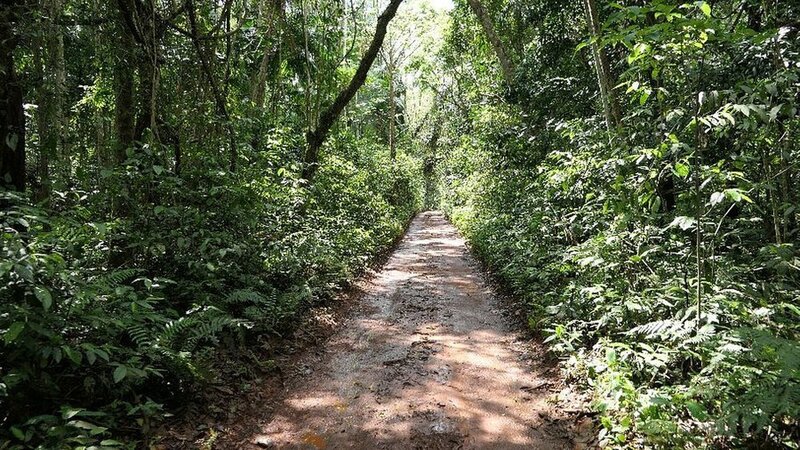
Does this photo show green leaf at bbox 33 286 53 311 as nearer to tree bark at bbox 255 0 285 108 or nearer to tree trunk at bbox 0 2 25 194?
tree trunk at bbox 0 2 25 194

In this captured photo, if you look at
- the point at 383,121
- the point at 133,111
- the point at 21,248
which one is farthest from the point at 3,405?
the point at 383,121

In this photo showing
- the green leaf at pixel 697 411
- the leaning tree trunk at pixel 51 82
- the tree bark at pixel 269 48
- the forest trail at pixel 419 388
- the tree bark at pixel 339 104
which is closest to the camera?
the green leaf at pixel 697 411

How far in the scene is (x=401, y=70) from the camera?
27672mm

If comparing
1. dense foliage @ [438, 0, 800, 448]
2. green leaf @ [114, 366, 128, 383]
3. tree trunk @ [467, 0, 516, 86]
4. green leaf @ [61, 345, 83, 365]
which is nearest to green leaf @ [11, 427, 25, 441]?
green leaf @ [61, 345, 83, 365]

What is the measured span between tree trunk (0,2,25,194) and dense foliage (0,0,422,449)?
35 millimetres

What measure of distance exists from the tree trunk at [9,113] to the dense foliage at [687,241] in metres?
5.06

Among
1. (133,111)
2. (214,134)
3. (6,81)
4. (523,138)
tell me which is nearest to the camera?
(6,81)

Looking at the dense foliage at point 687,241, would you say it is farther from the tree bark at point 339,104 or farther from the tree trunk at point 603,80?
the tree bark at point 339,104

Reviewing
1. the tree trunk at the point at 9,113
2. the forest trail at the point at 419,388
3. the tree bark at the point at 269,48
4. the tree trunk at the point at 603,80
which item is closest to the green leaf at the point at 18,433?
the forest trail at the point at 419,388

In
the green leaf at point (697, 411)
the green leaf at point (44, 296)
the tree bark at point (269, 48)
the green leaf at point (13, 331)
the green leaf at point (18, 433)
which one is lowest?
the green leaf at point (18, 433)

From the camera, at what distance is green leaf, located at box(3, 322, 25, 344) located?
8.66 ft

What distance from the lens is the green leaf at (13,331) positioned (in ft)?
8.66

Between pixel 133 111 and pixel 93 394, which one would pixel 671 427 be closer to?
pixel 93 394

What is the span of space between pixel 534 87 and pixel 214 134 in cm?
650
